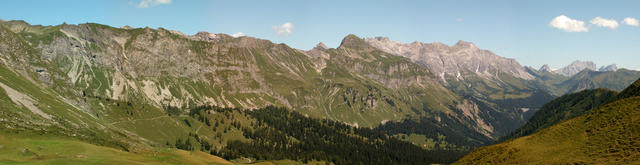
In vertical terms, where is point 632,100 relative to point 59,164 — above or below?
above

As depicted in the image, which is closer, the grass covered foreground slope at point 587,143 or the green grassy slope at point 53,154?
the grass covered foreground slope at point 587,143

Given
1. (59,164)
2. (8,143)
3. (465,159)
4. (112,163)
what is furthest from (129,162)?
(465,159)

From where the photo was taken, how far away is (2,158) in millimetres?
88688

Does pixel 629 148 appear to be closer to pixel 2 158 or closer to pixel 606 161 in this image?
pixel 606 161

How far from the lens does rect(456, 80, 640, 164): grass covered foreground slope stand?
63906 millimetres

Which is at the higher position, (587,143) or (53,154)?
(587,143)

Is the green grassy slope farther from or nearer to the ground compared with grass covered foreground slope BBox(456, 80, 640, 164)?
nearer to the ground

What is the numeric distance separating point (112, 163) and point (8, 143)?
37960 millimetres

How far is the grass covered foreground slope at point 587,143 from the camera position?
63.9m

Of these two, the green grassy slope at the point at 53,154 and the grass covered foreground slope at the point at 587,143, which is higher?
the grass covered foreground slope at the point at 587,143

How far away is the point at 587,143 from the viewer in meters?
70.7

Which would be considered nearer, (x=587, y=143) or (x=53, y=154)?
(x=587, y=143)

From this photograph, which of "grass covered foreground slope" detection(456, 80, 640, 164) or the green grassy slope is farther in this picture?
the green grassy slope

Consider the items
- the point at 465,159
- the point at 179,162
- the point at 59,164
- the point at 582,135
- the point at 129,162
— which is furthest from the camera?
the point at 179,162
